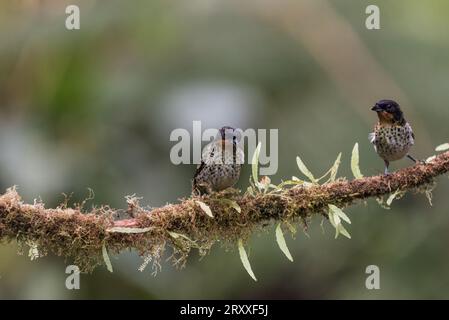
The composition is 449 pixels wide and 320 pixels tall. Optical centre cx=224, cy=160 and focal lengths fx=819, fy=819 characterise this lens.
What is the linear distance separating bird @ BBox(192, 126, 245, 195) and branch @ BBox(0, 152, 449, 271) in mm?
313

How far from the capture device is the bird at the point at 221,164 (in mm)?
3709

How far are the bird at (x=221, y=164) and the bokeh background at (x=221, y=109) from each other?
1.26 meters

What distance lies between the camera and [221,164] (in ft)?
12.2

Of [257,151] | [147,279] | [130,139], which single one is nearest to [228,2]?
[130,139]

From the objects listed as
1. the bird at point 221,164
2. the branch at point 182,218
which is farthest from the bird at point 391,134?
the bird at point 221,164

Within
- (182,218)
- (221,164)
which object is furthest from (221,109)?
(182,218)

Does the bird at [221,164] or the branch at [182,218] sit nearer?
the branch at [182,218]

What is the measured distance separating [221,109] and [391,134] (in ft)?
5.95

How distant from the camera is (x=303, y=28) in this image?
6.89m

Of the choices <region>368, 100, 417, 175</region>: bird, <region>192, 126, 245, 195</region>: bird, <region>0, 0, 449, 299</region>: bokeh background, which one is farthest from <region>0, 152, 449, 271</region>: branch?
<region>0, 0, 449, 299</region>: bokeh background

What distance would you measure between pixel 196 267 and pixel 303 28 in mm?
2246

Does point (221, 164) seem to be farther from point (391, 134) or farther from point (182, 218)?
point (391, 134)

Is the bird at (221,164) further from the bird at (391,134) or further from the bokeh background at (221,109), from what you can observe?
the bokeh background at (221,109)

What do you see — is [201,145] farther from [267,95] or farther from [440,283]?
[440,283]
